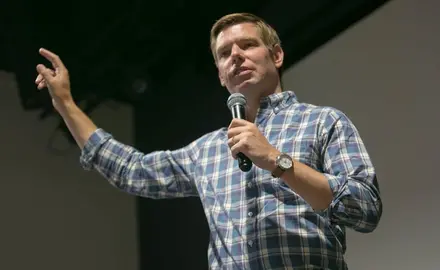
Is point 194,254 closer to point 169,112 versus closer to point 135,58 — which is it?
point 169,112

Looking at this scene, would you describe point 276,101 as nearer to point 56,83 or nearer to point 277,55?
point 277,55

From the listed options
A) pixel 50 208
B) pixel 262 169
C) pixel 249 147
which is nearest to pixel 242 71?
pixel 262 169

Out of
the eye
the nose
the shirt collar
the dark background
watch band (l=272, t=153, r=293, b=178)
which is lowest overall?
watch band (l=272, t=153, r=293, b=178)

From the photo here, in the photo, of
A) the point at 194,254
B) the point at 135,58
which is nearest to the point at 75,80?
the point at 135,58

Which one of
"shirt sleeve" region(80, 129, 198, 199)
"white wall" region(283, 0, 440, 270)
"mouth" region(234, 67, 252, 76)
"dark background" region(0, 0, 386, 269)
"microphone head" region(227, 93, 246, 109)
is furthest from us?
"dark background" region(0, 0, 386, 269)

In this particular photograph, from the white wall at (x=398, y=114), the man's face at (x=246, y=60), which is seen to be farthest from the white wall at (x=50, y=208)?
the man's face at (x=246, y=60)

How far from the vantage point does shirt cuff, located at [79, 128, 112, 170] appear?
1.58 meters

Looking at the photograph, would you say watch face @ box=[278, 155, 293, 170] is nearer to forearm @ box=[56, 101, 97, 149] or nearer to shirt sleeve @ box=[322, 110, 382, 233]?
shirt sleeve @ box=[322, 110, 382, 233]

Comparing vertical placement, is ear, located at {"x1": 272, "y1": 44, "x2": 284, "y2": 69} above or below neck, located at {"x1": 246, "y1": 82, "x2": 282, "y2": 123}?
above

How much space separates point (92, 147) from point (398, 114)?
3.58 ft

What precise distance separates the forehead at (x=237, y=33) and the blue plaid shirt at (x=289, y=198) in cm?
17

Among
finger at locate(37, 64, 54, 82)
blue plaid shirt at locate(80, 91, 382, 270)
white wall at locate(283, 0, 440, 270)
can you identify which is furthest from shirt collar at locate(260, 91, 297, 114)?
white wall at locate(283, 0, 440, 270)

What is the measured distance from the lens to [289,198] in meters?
1.24

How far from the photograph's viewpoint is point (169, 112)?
320 cm
